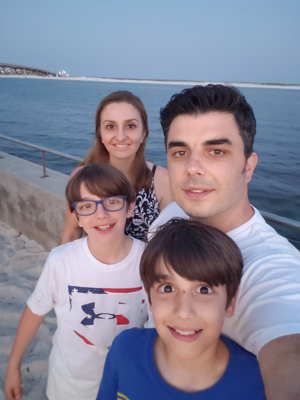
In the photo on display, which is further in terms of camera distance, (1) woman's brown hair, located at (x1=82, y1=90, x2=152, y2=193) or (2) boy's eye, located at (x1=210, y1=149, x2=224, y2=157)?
(1) woman's brown hair, located at (x1=82, y1=90, x2=152, y2=193)

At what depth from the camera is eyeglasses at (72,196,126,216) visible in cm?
168

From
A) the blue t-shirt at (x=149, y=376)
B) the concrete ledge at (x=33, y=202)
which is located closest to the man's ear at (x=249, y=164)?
the blue t-shirt at (x=149, y=376)

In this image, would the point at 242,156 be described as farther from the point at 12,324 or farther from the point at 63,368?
the point at 12,324

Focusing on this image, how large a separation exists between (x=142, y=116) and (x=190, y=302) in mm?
1913

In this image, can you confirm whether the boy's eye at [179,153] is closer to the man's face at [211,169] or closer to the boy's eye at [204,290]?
the man's face at [211,169]

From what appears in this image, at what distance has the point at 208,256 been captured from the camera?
1135mm

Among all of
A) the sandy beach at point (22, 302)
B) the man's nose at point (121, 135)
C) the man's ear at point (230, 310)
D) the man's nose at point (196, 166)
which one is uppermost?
the man's nose at point (196, 166)

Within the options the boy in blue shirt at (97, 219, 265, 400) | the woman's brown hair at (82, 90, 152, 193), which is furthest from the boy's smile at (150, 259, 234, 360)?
the woman's brown hair at (82, 90, 152, 193)

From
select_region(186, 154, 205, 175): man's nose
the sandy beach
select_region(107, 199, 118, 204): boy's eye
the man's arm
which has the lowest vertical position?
the sandy beach

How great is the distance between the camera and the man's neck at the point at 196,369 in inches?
41.2

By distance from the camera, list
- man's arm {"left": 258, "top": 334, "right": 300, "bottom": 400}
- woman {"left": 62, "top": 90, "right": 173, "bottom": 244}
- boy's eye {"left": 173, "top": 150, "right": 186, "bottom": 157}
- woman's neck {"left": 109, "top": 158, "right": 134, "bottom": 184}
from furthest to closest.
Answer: woman's neck {"left": 109, "top": 158, "right": 134, "bottom": 184}
woman {"left": 62, "top": 90, "right": 173, "bottom": 244}
boy's eye {"left": 173, "top": 150, "right": 186, "bottom": 157}
man's arm {"left": 258, "top": 334, "right": 300, "bottom": 400}

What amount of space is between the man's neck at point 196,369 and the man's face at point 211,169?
0.61m

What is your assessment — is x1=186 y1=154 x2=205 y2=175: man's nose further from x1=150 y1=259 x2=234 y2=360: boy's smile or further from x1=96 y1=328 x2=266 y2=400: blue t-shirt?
x1=96 y1=328 x2=266 y2=400: blue t-shirt

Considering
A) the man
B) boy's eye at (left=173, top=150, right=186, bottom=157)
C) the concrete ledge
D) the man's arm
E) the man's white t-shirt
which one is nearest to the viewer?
the man's arm
